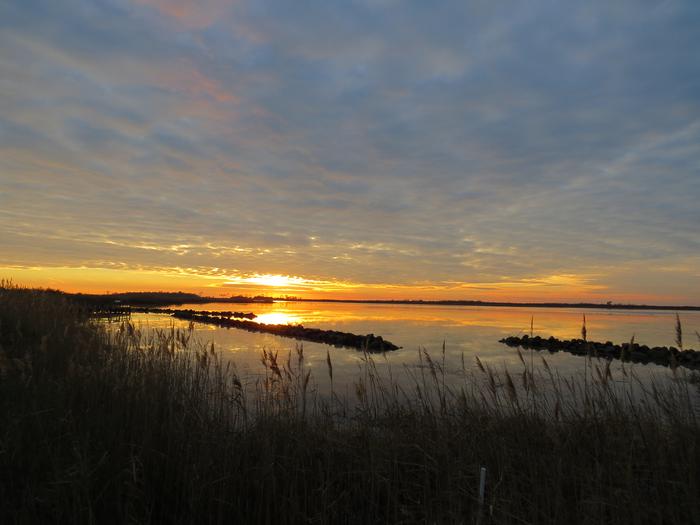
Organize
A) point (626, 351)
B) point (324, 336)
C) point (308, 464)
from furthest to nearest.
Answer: point (324, 336), point (626, 351), point (308, 464)

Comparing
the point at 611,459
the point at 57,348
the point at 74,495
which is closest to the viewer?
the point at 74,495

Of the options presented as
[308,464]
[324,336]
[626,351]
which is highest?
[626,351]

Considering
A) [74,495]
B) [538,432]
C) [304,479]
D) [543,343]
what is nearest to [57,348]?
[74,495]

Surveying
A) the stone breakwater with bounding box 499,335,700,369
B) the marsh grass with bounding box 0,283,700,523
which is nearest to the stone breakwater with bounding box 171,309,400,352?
the stone breakwater with bounding box 499,335,700,369

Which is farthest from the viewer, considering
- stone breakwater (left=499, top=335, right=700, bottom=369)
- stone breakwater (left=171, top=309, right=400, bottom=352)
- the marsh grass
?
stone breakwater (left=171, top=309, right=400, bottom=352)

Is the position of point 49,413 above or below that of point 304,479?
above

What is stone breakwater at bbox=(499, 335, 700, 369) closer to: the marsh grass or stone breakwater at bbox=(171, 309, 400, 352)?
stone breakwater at bbox=(171, 309, 400, 352)

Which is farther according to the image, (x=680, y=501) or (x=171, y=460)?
(x=171, y=460)

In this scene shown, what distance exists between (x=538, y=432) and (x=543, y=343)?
20879 mm

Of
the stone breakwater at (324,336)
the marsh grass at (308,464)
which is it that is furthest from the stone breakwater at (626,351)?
the marsh grass at (308,464)

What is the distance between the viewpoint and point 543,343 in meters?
24.8

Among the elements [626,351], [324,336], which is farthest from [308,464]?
[324,336]

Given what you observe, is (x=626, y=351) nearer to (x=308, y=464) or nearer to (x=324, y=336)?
(x=324, y=336)

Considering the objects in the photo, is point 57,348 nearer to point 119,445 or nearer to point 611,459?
point 119,445
